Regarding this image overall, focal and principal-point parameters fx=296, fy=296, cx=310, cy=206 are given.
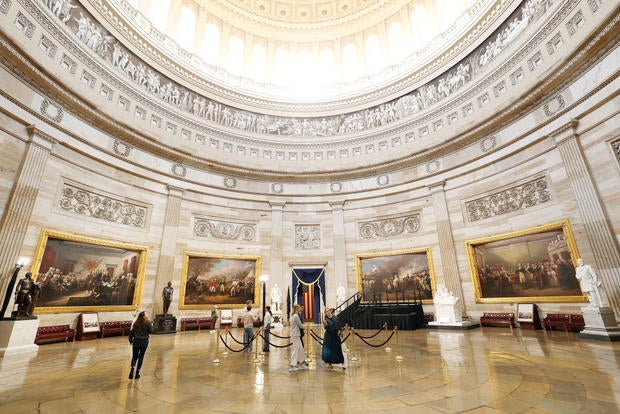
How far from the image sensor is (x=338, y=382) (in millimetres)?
5582

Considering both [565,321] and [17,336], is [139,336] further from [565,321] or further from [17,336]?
[565,321]

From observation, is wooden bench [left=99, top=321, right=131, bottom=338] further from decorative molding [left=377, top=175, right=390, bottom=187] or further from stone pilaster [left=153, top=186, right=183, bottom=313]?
decorative molding [left=377, top=175, right=390, bottom=187]

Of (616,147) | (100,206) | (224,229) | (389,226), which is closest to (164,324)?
(224,229)

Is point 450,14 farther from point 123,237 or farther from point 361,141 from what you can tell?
point 123,237

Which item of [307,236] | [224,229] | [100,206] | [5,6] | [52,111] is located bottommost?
[307,236]

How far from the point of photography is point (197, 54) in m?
21.6

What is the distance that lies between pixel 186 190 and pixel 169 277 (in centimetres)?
505

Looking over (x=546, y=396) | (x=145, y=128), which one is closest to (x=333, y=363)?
(x=546, y=396)

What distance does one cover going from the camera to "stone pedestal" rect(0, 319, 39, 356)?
344 inches

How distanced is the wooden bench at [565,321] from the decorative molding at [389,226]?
23.9 feet

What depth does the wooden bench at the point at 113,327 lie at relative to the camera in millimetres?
12633

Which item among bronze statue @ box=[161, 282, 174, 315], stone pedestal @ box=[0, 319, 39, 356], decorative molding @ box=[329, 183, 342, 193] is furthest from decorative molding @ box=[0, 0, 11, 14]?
decorative molding @ box=[329, 183, 342, 193]

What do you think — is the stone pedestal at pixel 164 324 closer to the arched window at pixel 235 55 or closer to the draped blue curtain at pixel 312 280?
the draped blue curtain at pixel 312 280

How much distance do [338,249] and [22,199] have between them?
15169mm
